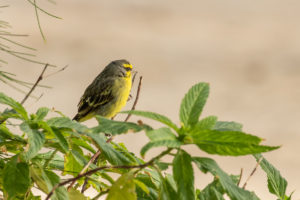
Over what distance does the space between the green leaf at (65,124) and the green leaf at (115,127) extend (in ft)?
0.47

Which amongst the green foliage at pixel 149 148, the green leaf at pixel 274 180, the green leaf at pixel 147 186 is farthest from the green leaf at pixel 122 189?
the green leaf at pixel 274 180

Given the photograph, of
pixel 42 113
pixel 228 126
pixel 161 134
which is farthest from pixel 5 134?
pixel 228 126

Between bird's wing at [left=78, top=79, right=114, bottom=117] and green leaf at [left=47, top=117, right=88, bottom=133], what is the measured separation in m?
4.94

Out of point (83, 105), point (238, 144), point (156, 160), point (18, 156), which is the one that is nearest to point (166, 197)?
point (156, 160)

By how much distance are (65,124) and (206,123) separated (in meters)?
0.47

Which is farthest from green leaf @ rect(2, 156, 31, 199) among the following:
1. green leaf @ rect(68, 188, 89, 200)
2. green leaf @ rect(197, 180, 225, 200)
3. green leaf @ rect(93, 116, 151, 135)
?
green leaf @ rect(197, 180, 225, 200)

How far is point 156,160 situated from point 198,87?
33cm

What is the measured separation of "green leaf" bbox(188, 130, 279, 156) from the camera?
5.04ft

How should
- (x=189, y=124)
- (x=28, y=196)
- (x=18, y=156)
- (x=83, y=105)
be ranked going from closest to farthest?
(x=189, y=124) → (x=18, y=156) → (x=28, y=196) → (x=83, y=105)

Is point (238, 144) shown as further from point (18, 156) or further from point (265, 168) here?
point (18, 156)

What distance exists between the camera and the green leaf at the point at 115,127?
149 centimetres

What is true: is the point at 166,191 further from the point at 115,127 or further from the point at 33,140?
the point at 33,140

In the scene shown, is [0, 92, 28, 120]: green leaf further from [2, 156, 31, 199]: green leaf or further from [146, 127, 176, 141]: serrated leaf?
[146, 127, 176, 141]: serrated leaf

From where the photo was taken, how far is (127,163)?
1818 mm
